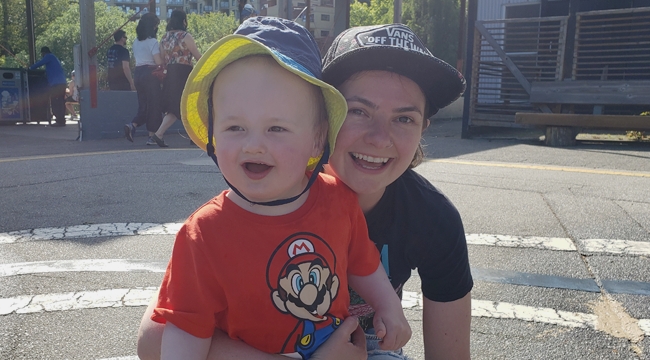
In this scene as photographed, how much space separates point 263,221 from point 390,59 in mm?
632

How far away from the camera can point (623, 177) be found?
643cm

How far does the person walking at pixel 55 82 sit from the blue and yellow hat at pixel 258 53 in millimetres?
13706

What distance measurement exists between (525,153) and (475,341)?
→ 6.40m

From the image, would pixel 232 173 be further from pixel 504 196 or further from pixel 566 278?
pixel 504 196

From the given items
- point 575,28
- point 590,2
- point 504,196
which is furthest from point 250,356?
point 590,2

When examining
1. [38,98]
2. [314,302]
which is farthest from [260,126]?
[38,98]

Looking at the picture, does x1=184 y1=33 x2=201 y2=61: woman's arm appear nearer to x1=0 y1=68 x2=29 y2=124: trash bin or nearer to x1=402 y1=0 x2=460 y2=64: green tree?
x1=0 y1=68 x2=29 y2=124: trash bin

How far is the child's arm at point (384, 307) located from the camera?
166cm

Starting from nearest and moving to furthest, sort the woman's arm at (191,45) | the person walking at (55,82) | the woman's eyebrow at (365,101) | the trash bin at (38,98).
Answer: the woman's eyebrow at (365,101), the woman's arm at (191,45), the person walking at (55,82), the trash bin at (38,98)

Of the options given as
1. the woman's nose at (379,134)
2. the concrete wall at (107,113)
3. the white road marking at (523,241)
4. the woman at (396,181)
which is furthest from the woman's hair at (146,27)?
the woman's nose at (379,134)

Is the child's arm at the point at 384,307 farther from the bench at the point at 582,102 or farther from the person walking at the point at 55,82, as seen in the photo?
the person walking at the point at 55,82

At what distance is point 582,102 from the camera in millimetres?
9773

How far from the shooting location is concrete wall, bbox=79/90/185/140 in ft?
32.9

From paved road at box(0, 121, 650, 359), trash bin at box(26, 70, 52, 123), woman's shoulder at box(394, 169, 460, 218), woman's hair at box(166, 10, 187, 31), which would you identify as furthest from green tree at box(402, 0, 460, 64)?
woman's shoulder at box(394, 169, 460, 218)
